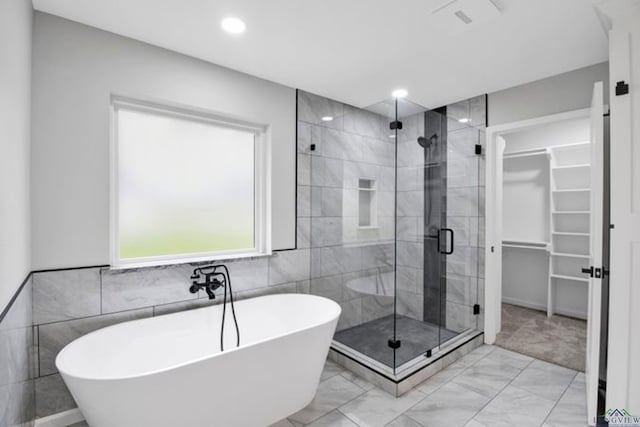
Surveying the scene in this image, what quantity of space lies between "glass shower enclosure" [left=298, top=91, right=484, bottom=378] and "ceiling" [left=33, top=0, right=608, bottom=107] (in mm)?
432

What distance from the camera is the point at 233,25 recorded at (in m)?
2.07

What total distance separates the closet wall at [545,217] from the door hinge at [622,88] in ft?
8.14

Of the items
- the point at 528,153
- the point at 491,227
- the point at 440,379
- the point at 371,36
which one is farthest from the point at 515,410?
the point at 528,153

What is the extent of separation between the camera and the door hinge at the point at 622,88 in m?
1.80

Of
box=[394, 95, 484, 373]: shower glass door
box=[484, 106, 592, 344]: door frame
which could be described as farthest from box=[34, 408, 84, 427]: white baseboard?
box=[484, 106, 592, 344]: door frame

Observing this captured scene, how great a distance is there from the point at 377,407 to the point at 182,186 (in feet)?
7.42

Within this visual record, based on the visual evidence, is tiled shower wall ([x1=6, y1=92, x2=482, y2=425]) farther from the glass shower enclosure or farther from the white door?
the white door

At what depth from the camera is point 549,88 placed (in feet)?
9.34

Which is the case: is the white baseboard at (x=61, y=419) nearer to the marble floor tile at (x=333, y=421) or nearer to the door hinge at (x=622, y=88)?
the marble floor tile at (x=333, y=421)

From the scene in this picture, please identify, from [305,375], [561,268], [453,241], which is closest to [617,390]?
[453,241]

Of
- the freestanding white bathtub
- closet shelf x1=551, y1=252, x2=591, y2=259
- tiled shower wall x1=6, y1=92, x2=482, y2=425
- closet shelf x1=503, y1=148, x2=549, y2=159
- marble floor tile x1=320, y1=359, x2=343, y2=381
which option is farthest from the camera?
closet shelf x1=503, y1=148, x2=549, y2=159

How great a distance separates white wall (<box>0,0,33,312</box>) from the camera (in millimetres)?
1262

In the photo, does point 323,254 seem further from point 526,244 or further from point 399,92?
point 526,244

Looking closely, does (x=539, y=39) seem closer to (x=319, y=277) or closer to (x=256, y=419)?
(x=319, y=277)
